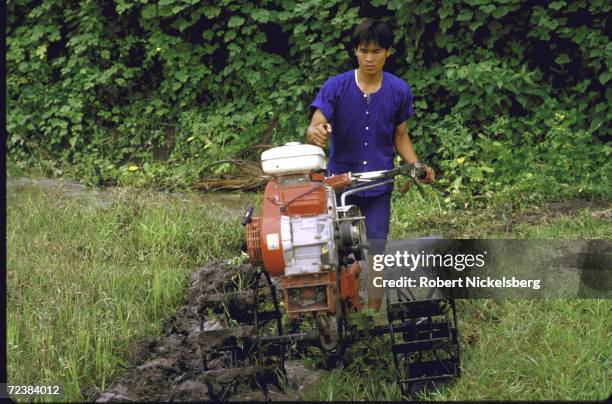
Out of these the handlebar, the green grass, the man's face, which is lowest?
the green grass

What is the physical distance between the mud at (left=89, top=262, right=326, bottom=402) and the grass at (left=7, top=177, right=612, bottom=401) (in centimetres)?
14

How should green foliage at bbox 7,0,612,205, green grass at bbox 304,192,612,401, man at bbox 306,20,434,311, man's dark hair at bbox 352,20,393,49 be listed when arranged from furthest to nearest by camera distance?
1. green foliage at bbox 7,0,612,205
2. man at bbox 306,20,434,311
3. man's dark hair at bbox 352,20,393,49
4. green grass at bbox 304,192,612,401

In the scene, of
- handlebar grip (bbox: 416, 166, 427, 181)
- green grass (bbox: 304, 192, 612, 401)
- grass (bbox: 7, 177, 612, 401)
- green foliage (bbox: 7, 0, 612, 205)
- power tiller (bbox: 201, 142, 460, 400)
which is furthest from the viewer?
green foliage (bbox: 7, 0, 612, 205)

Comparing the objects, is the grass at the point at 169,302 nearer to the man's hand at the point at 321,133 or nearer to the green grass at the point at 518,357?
the green grass at the point at 518,357

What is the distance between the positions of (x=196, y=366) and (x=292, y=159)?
1348 millimetres

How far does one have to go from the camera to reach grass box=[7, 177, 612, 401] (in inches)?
167

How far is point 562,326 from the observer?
479cm

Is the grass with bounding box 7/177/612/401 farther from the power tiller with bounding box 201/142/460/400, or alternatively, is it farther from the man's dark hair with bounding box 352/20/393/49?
the man's dark hair with bounding box 352/20/393/49

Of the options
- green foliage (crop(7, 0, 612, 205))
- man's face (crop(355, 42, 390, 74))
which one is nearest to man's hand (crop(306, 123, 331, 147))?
man's face (crop(355, 42, 390, 74))

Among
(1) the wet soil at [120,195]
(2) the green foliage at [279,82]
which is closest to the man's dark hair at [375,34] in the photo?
(1) the wet soil at [120,195]

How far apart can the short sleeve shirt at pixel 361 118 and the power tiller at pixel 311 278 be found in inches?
21.8

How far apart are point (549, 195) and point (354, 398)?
3898 millimetres

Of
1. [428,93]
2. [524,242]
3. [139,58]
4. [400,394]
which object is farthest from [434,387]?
[139,58]

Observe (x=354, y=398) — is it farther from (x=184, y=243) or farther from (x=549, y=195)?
(x=549, y=195)
